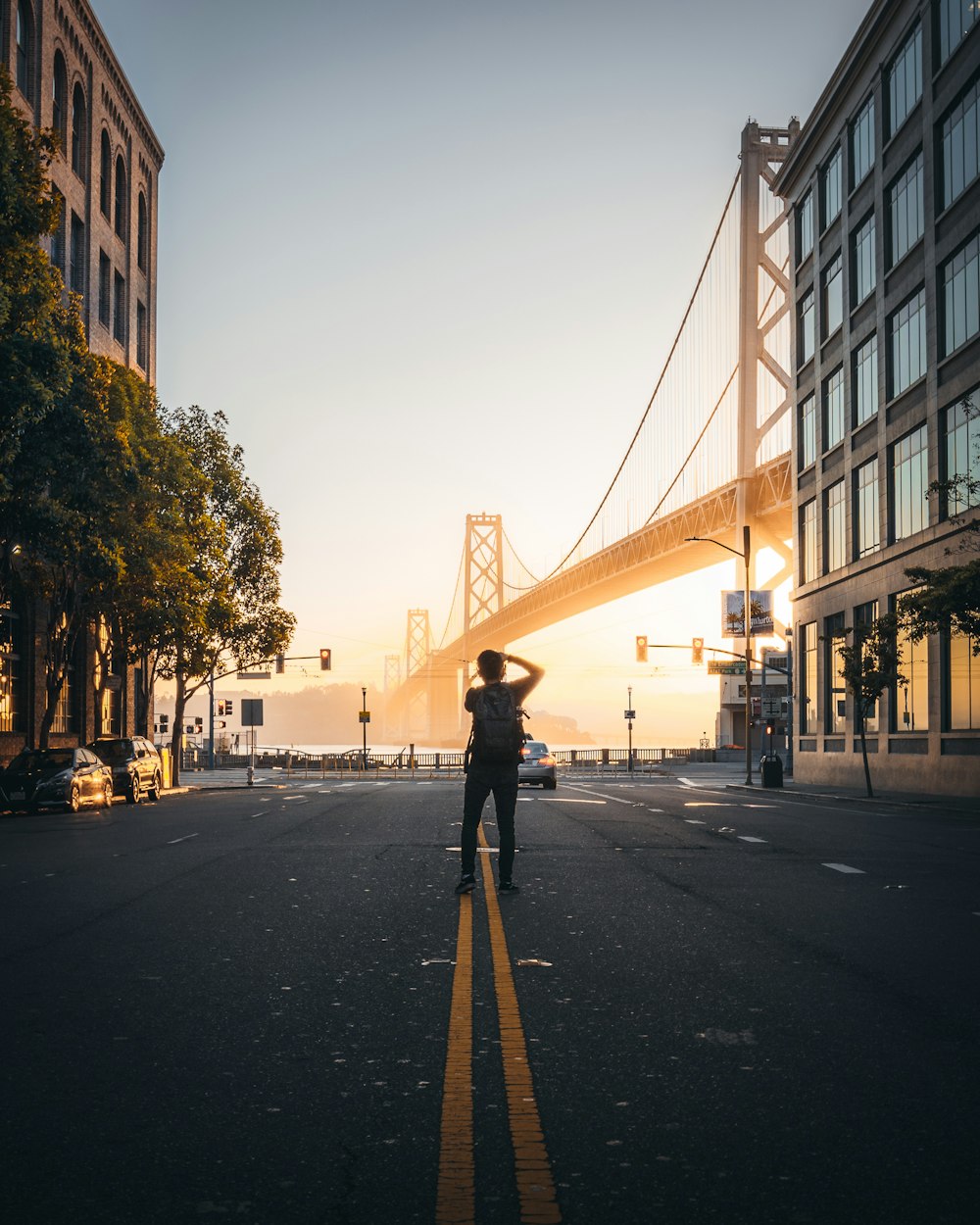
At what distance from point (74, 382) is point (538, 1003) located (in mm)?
19927

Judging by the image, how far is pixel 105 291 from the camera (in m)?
47.2

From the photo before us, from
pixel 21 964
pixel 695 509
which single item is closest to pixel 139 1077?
pixel 21 964

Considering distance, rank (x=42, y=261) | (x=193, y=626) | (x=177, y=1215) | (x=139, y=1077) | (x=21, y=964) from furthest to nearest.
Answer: (x=193, y=626), (x=42, y=261), (x=21, y=964), (x=139, y=1077), (x=177, y=1215)

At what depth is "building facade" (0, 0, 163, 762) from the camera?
125 ft

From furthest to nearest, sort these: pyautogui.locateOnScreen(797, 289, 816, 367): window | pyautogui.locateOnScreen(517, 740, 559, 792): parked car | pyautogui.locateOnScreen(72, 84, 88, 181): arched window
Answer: pyautogui.locateOnScreen(797, 289, 816, 367): window
pyautogui.locateOnScreen(72, 84, 88, 181): arched window
pyautogui.locateOnScreen(517, 740, 559, 792): parked car

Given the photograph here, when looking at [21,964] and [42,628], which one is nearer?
[21,964]

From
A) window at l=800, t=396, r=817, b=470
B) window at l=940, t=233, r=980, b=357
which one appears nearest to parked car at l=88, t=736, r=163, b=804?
window at l=940, t=233, r=980, b=357

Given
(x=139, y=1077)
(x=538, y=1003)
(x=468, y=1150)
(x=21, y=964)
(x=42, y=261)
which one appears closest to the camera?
(x=468, y=1150)

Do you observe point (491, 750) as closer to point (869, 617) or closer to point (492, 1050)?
point (492, 1050)

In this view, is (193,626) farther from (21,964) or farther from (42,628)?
(21,964)

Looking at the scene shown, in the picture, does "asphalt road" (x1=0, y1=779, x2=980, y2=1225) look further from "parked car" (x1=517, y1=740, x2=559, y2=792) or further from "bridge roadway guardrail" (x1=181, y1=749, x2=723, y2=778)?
"bridge roadway guardrail" (x1=181, y1=749, x2=723, y2=778)

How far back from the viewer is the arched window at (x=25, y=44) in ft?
128

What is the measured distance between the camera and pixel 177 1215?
149 inches

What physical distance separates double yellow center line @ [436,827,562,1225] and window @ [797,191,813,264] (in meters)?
47.2
